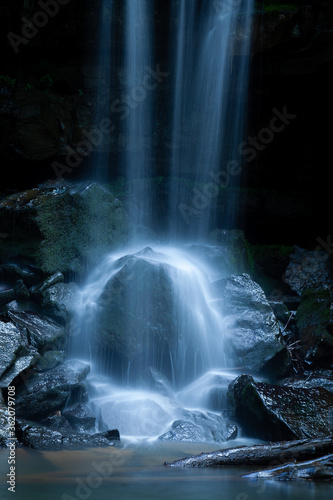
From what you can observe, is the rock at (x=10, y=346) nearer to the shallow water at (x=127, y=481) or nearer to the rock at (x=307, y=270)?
the shallow water at (x=127, y=481)

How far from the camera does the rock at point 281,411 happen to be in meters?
4.78

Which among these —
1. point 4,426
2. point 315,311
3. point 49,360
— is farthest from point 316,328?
point 4,426

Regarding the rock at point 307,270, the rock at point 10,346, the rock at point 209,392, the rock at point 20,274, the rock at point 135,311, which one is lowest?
the rock at point 209,392

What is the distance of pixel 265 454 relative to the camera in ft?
12.3

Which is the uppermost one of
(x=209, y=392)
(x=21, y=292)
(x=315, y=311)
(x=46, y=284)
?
(x=46, y=284)

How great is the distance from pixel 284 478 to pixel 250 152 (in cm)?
953

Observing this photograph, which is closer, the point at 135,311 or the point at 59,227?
the point at 135,311

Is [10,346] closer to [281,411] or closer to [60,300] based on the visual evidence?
[60,300]

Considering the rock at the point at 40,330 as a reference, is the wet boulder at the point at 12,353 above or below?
below

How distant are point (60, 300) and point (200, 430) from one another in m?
3.11

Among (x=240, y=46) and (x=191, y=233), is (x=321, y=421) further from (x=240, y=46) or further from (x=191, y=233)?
(x=240, y=46)

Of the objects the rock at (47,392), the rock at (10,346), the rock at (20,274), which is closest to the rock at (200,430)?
the rock at (47,392)

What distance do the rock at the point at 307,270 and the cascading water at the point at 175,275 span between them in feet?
7.40

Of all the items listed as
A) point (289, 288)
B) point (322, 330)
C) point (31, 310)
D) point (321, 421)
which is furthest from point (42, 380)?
point (289, 288)
